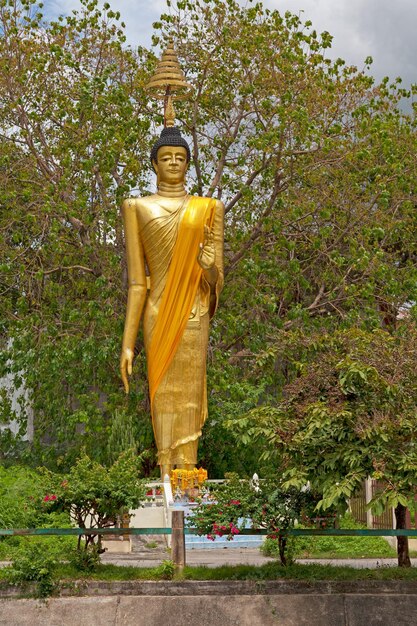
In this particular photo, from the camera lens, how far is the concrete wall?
7.66 meters

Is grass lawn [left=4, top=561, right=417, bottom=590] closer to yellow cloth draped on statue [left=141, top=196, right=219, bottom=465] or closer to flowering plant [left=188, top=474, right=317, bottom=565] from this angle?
flowering plant [left=188, top=474, right=317, bottom=565]

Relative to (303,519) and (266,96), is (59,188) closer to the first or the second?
(266,96)

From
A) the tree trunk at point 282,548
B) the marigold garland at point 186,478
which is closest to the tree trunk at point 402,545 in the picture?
the tree trunk at point 282,548

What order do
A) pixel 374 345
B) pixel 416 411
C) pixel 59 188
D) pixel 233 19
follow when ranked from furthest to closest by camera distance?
pixel 233 19 → pixel 59 188 → pixel 374 345 → pixel 416 411

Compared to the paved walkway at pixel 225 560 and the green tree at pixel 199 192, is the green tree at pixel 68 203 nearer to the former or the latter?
the green tree at pixel 199 192

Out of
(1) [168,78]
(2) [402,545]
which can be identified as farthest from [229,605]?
(1) [168,78]

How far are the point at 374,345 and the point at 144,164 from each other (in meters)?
7.47

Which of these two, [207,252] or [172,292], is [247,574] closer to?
[207,252]

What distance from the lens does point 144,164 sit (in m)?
15.0

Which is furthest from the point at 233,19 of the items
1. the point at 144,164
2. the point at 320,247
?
the point at 320,247

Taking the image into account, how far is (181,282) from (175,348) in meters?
0.80

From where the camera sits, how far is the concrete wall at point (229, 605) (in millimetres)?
7660

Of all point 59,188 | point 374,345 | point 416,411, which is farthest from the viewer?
point 59,188

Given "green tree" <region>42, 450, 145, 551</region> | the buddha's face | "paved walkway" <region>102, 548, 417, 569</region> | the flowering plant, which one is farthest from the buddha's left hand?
the flowering plant
